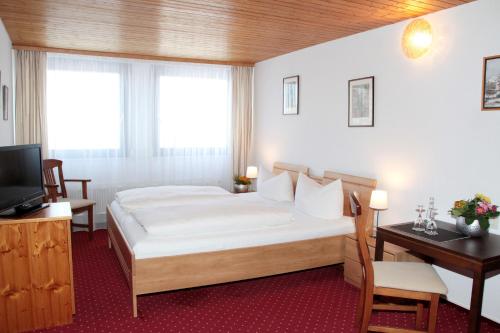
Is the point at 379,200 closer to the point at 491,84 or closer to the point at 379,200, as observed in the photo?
the point at 379,200

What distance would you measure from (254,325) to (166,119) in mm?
3781

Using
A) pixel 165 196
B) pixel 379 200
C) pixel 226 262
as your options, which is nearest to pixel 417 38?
pixel 379 200

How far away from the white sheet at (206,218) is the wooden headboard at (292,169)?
1394mm

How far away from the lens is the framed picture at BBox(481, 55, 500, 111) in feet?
9.87

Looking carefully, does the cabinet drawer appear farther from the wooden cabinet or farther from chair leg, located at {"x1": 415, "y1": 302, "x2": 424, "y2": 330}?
chair leg, located at {"x1": 415, "y1": 302, "x2": 424, "y2": 330}

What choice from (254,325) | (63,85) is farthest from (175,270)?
(63,85)

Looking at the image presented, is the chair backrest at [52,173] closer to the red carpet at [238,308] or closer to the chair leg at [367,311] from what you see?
the red carpet at [238,308]

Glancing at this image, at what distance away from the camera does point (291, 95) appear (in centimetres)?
547

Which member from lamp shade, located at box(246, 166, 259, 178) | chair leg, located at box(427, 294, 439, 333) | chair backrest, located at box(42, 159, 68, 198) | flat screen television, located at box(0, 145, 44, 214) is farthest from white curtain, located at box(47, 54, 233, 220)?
chair leg, located at box(427, 294, 439, 333)

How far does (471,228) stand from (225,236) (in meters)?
1.87

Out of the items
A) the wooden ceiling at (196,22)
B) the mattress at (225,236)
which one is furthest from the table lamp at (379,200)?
the wooden ceiling at (196,22)

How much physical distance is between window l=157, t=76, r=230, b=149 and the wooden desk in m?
3.65

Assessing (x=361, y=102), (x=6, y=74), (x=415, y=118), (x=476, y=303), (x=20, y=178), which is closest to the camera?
(x=476, y=303)

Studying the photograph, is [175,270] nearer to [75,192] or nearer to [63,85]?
[75,192]
